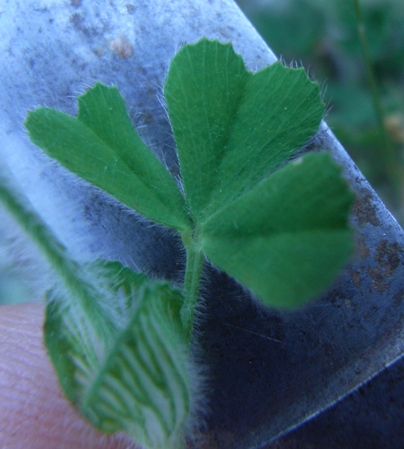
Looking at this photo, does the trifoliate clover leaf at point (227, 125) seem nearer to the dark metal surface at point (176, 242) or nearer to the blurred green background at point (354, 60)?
the dark metal surface at point (176, 242)

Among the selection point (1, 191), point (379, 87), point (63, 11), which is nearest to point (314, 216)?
point (1, 191)

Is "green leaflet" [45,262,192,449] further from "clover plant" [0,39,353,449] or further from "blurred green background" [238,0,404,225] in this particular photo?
"blurred green background" [238,0,404,225]

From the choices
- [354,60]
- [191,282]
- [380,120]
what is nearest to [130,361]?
[191,282]

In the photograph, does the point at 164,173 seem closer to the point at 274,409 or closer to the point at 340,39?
the point at 274,409

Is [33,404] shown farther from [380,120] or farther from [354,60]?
[354,60]

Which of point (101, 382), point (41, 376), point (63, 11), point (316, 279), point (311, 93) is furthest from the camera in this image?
point (41, 376)

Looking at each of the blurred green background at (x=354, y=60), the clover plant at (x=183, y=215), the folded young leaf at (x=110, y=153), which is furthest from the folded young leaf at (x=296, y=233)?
the blurred green background at (x=354, y=60)

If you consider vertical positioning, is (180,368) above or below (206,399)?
above
